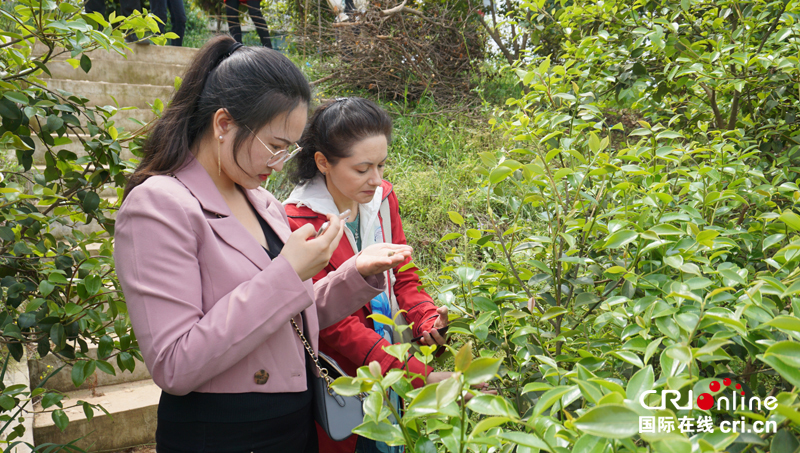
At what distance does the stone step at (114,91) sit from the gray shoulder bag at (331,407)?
4.28m

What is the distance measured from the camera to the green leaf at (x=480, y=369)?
26.6 inches

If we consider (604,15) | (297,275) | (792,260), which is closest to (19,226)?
(297,275)

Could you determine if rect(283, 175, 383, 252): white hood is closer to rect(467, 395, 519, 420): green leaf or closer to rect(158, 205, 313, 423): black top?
rect(158, 205, 313, 423): black top

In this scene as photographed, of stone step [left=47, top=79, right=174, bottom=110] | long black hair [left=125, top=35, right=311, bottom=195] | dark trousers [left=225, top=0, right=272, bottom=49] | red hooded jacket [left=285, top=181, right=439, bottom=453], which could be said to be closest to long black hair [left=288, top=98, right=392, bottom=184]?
red hooded jacket [left=285, top=181, right=439, bottom=453]

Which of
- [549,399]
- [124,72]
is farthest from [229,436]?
[124,72]

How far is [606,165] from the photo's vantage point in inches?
48.4

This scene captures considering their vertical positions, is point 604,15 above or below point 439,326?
above

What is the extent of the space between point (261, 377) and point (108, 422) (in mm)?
1952

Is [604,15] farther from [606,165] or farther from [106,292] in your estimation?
[106,292]

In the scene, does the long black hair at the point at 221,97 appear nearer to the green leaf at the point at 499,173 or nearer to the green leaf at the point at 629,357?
the green leaf at the point at 499,173

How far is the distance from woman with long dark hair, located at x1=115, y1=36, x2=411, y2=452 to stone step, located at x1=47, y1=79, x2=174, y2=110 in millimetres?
3973

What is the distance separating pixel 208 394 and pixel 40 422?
6.37 ft

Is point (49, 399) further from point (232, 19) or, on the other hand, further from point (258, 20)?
point (232, 19)

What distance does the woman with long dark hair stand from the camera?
1154 mm
